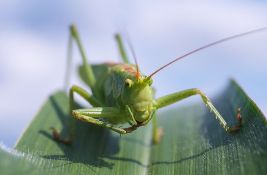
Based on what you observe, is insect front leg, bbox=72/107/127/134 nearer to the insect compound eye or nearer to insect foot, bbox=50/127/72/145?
the insect compound eye

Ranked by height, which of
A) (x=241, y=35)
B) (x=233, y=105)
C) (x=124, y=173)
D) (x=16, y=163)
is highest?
(x=241, y=35)

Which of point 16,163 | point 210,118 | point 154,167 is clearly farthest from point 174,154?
point 16,163

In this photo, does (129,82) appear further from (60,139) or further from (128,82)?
(60,139)

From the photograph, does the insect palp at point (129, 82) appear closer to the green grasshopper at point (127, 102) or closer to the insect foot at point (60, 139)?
the green grasshopper at point (127, 102)

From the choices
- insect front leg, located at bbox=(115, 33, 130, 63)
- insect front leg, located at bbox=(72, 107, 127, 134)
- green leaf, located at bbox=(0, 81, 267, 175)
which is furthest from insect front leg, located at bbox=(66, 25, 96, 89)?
→ insect front leg, located at bbox=(72, 107, 127, 134)

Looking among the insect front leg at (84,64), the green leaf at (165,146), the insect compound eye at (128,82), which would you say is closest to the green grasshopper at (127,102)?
the insect compound eye at (128,82)

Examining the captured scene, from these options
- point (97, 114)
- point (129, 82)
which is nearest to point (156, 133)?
point (97, 114)

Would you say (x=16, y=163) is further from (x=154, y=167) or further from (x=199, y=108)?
(x=199, y=108)

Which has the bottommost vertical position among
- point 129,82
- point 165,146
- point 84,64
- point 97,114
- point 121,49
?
point 165,146
